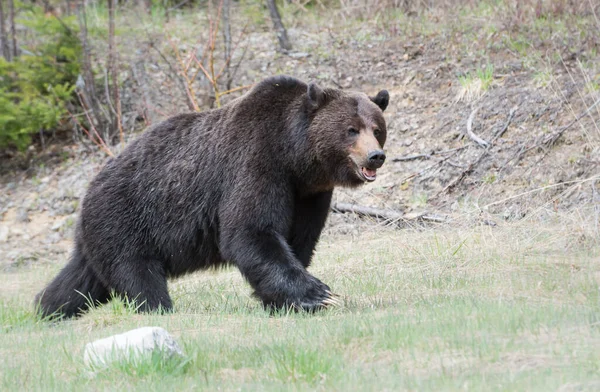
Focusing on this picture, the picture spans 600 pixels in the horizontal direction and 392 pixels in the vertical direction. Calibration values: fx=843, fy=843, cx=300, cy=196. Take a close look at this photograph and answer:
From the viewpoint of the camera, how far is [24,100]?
677 inches

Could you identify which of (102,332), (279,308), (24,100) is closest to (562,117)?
(279,308)

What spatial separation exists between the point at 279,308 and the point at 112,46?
37.2 ft

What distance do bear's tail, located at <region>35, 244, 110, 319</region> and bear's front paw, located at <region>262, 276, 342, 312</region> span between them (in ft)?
8.11

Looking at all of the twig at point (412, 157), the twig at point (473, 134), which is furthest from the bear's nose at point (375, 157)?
the twig at point (412, 157)

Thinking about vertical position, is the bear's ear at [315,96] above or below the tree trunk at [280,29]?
above

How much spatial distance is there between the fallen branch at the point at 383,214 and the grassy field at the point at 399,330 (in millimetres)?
1880

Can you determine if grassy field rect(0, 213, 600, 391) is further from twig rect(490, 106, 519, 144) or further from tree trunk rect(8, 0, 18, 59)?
tree trunk rect(8, 0, 18, 59)

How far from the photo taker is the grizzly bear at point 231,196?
7543mm

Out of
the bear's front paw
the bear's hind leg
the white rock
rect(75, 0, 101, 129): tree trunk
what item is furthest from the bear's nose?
rect(75, 0, 101, 129): tree trunk

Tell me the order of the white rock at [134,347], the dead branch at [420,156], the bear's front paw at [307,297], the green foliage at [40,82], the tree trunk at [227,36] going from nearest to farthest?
the white rock at [134,347] → the bear's front paw at [307,297] → the dead branch at [420,156] → the tree trunk at [227,36] → the green foliage at [40,82]

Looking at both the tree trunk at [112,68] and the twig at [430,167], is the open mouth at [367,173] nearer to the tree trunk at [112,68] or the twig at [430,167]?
the twig at [430,167]

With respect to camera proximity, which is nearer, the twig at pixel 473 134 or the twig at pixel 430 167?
the twig at pixel 473 134

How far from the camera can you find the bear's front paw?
7207mm

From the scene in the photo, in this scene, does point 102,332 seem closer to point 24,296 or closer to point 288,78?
point 288,78
